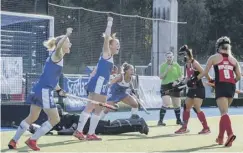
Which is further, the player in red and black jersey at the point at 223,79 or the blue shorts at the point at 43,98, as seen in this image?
the player in red and black jersey at the point at 223,79

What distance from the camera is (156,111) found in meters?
21.6

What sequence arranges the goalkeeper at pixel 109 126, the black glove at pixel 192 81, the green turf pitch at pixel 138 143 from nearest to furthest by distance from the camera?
1. the green turf pitch at pixel 138 143
2. the black glove at pixel 192 81
3. the goalkeeper at pixel 109 126

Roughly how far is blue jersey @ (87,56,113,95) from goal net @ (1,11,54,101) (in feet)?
18.3

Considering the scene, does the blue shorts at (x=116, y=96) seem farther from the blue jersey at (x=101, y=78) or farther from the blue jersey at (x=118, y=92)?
the blue jersey at (x=101, y=78)

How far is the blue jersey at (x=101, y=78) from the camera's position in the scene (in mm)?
10781

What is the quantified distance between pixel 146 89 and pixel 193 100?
9.76 metres

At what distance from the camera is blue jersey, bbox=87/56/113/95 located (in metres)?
10.8

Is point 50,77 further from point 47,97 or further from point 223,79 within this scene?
point 223,79

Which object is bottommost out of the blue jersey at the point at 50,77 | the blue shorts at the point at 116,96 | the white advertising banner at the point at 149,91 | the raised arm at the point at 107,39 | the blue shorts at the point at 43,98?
the white advertising banner at the point at 149,91

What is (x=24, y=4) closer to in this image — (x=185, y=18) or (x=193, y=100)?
(x=193, y=100)

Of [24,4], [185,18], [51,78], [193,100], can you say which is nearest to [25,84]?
[24,4]

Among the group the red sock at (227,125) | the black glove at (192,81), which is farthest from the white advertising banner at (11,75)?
the red sock at (227,125)

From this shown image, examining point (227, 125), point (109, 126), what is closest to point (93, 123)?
point (109, 126)

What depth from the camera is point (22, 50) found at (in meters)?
17.3
